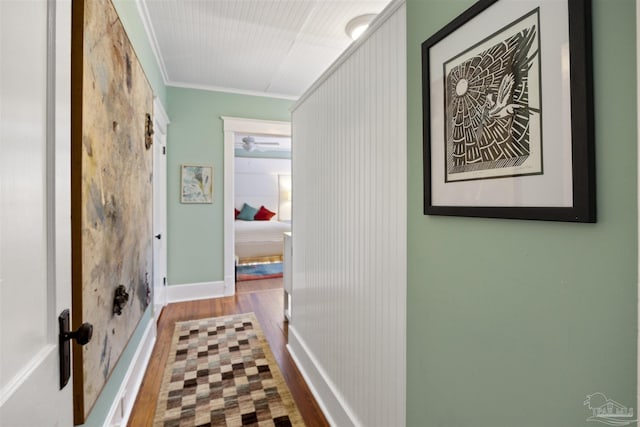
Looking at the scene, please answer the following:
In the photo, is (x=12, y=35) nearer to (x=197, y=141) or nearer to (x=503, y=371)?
(x=503, y=371)

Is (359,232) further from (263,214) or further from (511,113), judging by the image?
(263,214)

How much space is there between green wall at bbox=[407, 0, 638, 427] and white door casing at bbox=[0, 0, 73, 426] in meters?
1.07

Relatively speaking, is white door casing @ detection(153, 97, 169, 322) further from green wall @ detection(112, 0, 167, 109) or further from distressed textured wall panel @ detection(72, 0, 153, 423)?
distressed textured wall panel @ detection(72, 0, 153, 423)

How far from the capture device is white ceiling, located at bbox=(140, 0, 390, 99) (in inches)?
87.3

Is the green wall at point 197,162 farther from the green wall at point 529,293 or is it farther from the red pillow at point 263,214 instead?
the red pillow at point 263,214

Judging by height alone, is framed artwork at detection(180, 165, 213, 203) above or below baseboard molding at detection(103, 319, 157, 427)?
above

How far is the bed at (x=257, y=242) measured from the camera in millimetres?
5621

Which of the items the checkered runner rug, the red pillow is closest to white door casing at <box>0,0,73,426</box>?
the checkered runner rug

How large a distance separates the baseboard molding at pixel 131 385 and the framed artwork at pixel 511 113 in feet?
6.08

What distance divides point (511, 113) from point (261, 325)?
9.67 ft

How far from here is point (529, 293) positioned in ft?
2.54

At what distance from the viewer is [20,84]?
1.90 feet

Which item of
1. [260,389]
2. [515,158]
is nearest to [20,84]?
[515,158]

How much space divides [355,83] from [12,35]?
1326 mm
